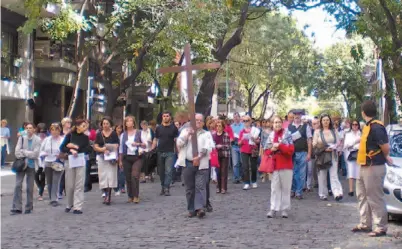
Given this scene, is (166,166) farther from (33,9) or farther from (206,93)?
(206,93)

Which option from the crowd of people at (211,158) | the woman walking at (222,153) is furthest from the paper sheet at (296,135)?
the woman walking at (222,153)

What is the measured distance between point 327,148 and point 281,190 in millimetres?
2826

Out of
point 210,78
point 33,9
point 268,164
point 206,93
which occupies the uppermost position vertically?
point 33,9

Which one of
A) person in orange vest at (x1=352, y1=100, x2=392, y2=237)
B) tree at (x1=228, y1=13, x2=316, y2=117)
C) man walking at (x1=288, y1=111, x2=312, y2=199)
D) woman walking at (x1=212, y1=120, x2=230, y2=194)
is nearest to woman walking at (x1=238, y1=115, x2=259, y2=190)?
woman walking at (x1=212, y1=120, x2=230, y2=194)

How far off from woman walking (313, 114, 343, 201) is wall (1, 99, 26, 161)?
1654 cm

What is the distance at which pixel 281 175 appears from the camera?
34.1 feet

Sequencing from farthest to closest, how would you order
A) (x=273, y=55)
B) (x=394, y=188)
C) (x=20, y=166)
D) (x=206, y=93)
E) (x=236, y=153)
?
(x=273, y=55) < (x=206, y=93) < (x=236, y=153) < (x=20, y=166) < (x=394, y=188)

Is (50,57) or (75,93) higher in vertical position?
(50,57)

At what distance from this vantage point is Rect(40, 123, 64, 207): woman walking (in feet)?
40.9

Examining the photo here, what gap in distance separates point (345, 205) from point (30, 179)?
6.18 metres

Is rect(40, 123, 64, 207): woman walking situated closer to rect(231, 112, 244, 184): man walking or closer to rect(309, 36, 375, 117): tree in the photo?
rect(231, 112, 244, 184): man walking

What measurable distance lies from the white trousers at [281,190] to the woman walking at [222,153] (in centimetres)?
363

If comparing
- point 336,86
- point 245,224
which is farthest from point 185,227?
point 336,86

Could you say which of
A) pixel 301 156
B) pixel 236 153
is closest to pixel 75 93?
pixel 236 153
